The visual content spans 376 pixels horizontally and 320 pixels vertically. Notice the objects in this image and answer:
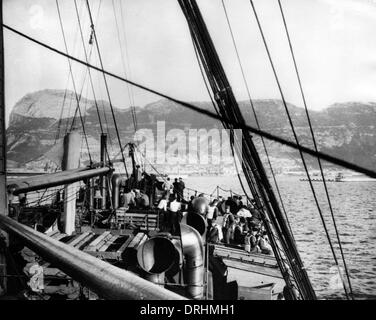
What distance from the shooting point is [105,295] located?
756 mm

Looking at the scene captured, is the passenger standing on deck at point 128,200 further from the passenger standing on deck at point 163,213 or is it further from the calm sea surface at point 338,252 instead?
the calm sea surface at point 338,252

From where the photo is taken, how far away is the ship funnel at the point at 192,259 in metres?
6.91

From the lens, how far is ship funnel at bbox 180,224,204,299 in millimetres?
6914

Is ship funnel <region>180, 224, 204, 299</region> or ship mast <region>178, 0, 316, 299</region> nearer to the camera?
ship mast <region>178, 0, 316, 299</region>

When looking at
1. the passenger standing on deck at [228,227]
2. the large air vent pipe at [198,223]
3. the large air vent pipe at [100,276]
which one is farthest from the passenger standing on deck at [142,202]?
the large air vent pipe at [100,276]

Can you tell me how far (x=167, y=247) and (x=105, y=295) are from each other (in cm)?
625

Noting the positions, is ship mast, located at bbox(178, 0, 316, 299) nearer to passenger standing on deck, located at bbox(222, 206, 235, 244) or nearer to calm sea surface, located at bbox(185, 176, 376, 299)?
passenger standing on deck, located at bbox(222, 206, 235, 244)

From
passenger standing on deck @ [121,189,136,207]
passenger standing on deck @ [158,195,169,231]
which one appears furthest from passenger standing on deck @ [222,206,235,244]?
passenger standing on deck @ [121,189,136,207]

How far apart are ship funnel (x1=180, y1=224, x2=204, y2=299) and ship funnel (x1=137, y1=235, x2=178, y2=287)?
14.3 inches

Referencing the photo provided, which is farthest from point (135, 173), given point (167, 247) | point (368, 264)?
point (368, 264)

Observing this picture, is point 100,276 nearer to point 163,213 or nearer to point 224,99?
point 224,99

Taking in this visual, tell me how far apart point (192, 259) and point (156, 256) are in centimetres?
88

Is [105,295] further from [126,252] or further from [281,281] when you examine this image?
[281,281]

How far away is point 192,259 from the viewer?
7008 millimetres
